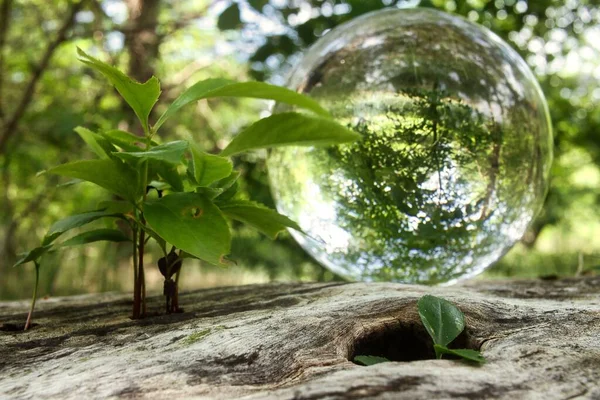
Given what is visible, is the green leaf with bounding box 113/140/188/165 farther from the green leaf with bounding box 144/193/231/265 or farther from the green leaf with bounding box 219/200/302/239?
the green leaf with bounding box 219/200/302/239

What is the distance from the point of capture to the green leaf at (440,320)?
0.80 meters

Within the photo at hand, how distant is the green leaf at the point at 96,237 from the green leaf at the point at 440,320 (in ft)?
2.20

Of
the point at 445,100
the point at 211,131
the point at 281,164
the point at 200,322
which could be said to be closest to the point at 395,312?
the point at 200,322

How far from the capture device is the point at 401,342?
3.06 ft

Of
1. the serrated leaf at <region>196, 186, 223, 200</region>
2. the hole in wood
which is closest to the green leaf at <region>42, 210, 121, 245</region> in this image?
the serrated leaf at <region>196, 186, 223, 200</region>

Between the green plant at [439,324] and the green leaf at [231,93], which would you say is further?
the green leaf at [231,93]

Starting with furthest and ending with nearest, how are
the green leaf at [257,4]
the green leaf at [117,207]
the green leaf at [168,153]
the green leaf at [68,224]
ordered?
1. the green leaf at [257,4]
2. the green leaf at [117,207]
3. the green leaf at [68,224]
4. the green leaf at [168,153]

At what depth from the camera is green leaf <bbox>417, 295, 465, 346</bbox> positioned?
0.80 metres

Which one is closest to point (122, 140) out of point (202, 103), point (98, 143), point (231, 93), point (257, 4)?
point (98, 143)

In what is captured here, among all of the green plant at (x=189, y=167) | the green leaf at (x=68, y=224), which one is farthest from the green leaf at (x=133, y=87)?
the green leaf at (x=68, y=224)

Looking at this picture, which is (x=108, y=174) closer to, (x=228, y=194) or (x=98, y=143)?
(x=98, y=143)

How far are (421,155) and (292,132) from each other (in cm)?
55

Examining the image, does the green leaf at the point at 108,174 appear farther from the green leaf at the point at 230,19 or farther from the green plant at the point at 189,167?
the green leaf at the point at 230,19

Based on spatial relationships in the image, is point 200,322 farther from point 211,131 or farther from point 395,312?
point 211,131
